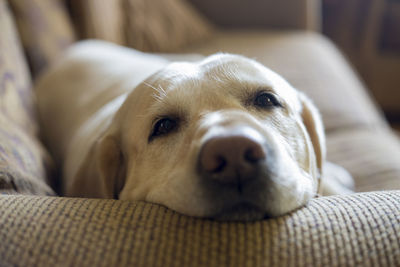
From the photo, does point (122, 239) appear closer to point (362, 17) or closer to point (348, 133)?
point (348, 133)

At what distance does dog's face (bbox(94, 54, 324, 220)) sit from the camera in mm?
917

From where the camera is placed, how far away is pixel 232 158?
0.88m

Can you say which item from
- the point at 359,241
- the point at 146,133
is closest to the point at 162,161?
the point at 146,133

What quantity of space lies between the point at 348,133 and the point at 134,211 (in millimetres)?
1479

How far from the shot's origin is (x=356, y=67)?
4.93 metres

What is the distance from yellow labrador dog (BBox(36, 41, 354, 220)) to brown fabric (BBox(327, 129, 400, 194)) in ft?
0.92

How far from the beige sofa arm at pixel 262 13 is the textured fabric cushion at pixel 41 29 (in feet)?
4.67

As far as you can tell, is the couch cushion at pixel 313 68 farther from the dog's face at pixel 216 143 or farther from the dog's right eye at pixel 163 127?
the dog's right eye at pixel 163 127

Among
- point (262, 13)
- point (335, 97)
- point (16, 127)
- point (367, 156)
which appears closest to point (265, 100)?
point (367, 156)

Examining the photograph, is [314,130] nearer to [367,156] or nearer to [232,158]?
[367,156]

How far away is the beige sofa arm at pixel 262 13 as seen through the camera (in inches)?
138

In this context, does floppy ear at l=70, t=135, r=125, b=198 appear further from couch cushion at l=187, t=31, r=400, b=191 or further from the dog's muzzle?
couch cushion at l=187, t=31, r=400, b=191

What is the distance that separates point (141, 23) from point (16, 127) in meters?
1.78

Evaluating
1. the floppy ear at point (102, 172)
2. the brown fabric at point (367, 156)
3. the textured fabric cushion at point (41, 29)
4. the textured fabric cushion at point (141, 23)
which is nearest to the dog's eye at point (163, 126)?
the floppy ear at point (102, 172)
